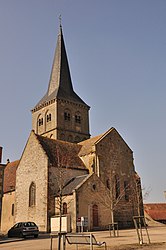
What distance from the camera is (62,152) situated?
32.1m

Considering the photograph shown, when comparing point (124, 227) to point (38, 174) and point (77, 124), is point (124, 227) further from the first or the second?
point (77, 124)

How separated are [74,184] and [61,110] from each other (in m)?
21.5

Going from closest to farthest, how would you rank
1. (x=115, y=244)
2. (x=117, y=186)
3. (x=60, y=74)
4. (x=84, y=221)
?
(x=115, y=244) → (x=84, y=221) → (x=117, y=186) → (x=60, y=74)

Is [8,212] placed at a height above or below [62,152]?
below

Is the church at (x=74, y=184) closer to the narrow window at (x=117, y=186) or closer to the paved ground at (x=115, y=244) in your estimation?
the narrow window at (x=117, y=186)

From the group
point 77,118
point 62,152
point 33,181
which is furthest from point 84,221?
point 77,118

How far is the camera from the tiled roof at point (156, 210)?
147 feet

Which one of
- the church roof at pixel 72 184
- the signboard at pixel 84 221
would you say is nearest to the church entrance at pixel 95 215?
the signboard at pixel 84 221

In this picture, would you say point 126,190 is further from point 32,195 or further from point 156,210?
point 156,210

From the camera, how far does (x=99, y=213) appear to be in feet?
87.7

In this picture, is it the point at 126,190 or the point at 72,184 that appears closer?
the point at 72,184

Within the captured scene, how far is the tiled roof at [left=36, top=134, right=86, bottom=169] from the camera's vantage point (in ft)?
98.5

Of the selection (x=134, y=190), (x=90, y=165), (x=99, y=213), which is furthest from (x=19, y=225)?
(x=134, y=190)

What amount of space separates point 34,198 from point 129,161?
492 inches
